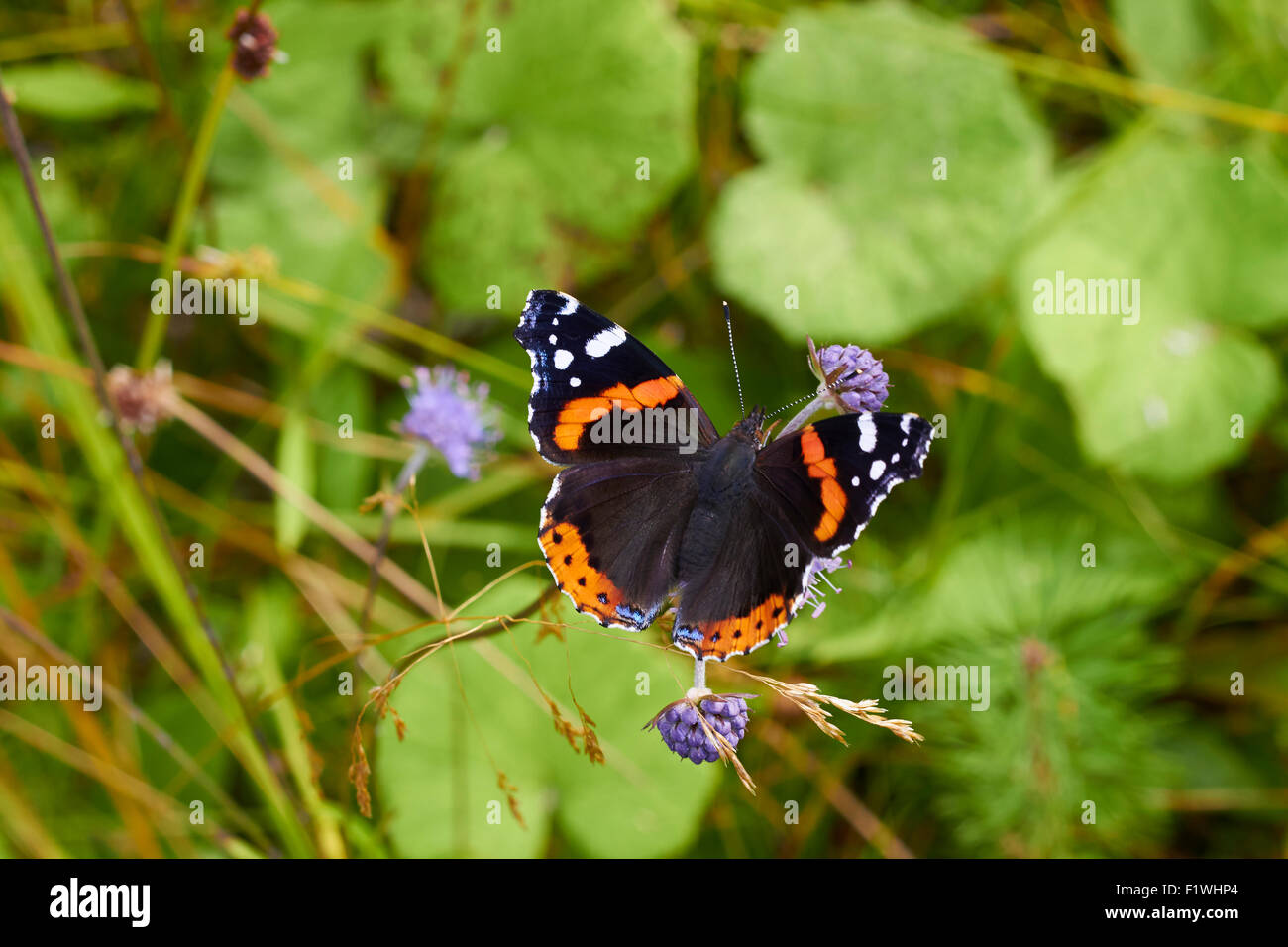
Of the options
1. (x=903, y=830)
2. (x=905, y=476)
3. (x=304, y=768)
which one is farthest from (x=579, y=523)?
(x=903, y=830)

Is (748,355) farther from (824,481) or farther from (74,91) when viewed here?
(74,91)

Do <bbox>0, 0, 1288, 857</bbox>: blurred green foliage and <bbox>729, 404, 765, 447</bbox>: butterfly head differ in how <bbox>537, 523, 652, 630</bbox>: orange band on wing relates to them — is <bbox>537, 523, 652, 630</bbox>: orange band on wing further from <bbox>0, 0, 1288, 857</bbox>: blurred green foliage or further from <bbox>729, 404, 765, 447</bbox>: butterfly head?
<bbox>0, 0, 1288, 857</bbox>: blurred green foliage

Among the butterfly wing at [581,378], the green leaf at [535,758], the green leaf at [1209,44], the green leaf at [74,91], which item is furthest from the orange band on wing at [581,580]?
the green leaf at [1209,44]

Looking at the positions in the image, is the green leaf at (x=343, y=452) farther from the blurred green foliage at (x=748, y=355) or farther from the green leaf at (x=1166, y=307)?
the green leaf at (x=1166, y=307)

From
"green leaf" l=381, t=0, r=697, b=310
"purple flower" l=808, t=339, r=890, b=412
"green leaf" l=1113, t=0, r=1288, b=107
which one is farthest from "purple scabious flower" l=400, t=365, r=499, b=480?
"green leaf" l=1113, t=0, r=1288, b=107

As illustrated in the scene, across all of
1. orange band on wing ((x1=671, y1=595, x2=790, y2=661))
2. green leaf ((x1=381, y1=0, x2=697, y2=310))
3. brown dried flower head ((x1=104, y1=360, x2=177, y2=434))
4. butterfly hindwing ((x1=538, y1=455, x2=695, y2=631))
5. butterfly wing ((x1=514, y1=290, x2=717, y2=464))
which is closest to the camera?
orange band on wing ((x1=671, y1=595, x2=790, y2=661))
